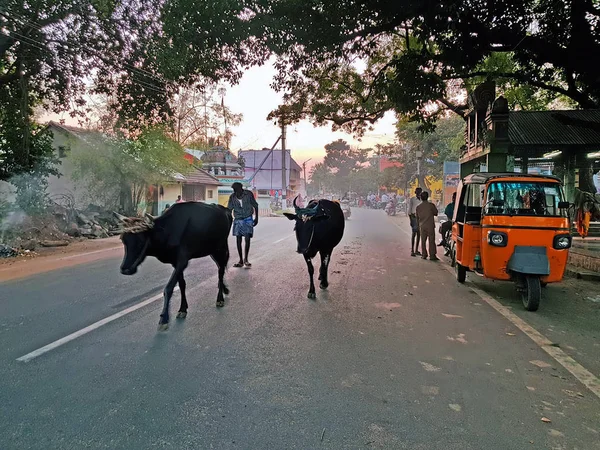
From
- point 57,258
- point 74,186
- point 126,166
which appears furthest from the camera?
point 74,186

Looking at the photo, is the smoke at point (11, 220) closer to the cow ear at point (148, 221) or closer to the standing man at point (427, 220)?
the cow ear at point (148, 221)

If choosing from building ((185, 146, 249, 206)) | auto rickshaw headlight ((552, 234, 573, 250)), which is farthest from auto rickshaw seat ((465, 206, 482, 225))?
building ((185, 146, 249, 206))

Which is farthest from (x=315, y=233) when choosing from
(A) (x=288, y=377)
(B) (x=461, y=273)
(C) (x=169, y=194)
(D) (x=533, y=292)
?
(C) (x=169, y=194)

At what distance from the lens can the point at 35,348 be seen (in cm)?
418

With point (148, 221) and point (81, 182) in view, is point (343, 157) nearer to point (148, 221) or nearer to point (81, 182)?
point (81, 182)

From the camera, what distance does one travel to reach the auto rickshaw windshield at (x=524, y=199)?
6.54 metres

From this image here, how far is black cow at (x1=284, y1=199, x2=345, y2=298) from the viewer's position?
22.2 feet

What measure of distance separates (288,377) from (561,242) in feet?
15.8

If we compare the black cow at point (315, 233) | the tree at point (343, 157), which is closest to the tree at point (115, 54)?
the black cow at point (315, 233)

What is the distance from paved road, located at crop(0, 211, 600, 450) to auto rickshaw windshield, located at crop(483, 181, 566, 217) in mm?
1472

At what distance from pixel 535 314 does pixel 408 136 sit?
3047cm

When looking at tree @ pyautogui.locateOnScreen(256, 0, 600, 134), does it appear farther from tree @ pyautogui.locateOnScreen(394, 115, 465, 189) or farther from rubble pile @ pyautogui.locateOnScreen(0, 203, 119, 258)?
tree @ pyautogui.locateOnScreen(394, 115, 465, 189)

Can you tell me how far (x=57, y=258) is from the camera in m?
10.8

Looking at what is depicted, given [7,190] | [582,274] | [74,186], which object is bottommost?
[582,274]
